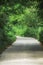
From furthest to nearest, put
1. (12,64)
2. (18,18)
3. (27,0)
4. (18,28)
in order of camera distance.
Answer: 1. (18,28)
2. (18,18)
3. (27,0)
4. (12,64)

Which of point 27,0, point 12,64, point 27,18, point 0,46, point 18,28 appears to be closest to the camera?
point 12,64

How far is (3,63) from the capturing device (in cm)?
1545

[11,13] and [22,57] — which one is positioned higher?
[11,13]

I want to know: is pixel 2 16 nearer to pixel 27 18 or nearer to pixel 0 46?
pixel 0 46

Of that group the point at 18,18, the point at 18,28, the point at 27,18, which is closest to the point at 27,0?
the point at 27,18

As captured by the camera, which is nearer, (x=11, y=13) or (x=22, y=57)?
(x=22, y=57)

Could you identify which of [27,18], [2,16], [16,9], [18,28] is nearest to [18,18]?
[27,18]

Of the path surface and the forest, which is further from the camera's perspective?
the forest

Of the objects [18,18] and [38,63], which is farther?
[18,18]

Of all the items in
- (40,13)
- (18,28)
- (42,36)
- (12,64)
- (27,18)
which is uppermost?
(18,28)

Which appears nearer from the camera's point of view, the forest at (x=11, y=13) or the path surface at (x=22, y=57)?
the path surface at (x=22, y=57)

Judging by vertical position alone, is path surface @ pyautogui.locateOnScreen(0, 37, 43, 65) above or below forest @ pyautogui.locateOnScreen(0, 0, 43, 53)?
below

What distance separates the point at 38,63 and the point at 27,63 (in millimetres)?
583

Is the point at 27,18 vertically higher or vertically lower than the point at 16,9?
higher
